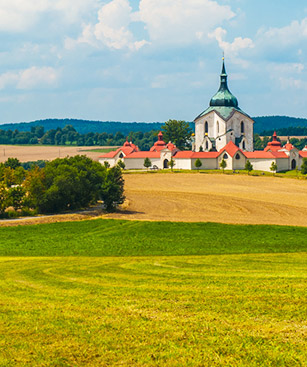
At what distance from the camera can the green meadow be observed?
12508 millimetres

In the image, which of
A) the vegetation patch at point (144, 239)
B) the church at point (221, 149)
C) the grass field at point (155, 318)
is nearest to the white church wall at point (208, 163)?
the church at point (221, 149)

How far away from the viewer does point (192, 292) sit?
19.0 metres

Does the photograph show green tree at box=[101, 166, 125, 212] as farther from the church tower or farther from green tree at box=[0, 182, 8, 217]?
the church tower

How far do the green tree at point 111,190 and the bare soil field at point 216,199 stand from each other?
172cm

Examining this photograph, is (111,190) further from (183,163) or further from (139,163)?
(139,163)

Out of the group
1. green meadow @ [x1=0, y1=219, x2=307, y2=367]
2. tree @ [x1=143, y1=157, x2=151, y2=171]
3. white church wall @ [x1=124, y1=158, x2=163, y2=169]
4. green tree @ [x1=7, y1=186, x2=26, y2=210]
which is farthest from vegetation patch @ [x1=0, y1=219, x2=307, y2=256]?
white church wall @ [x1=124, y1=158, x2=163, y2=169]

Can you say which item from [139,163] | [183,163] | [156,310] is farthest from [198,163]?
[156,310]

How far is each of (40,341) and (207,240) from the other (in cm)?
2902

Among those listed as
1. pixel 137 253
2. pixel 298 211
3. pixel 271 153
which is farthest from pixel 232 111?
pixel 137 253

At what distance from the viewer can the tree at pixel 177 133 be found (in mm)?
163875

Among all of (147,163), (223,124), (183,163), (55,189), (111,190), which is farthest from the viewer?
(223,124)

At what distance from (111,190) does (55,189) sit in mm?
7429

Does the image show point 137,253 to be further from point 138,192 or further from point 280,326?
point 138,192

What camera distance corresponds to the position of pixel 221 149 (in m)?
129
